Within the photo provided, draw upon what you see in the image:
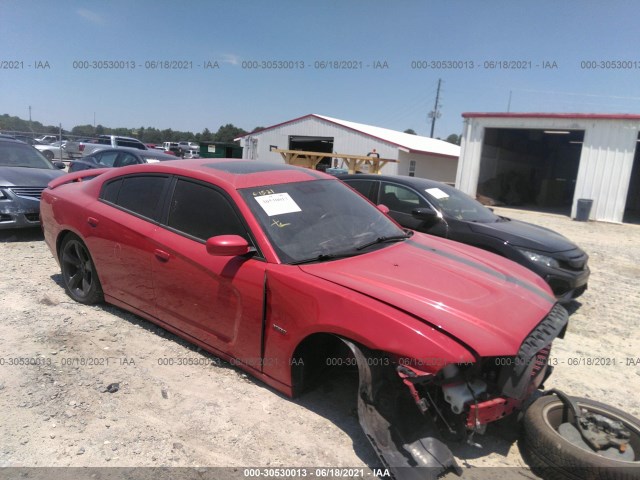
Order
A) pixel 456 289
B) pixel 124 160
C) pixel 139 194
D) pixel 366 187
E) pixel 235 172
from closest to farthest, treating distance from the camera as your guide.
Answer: pixel 456 289, pixel 235 172, pixel 139 194, pixel 366 187, pixel 124 160

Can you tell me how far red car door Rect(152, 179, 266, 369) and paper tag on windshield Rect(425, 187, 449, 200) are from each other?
3.49 metres

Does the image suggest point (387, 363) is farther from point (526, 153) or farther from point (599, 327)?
point (526, 153)

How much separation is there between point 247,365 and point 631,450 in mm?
2350

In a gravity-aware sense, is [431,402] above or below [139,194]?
below

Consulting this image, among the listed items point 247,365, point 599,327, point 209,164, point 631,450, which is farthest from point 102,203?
point 599,327

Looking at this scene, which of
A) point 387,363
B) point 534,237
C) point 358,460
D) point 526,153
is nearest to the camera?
point 387,363

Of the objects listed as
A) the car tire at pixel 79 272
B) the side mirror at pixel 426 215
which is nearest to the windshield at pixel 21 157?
the car tire at pixel 79 272

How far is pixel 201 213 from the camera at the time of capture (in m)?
3.40

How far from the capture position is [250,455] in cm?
254

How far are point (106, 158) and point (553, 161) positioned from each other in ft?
89.1

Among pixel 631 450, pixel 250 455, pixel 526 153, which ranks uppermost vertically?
pixel 526 153

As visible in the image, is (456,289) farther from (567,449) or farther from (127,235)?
(127,235)

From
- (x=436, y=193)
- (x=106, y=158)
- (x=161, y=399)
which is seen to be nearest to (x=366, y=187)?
(x=436, y=193)

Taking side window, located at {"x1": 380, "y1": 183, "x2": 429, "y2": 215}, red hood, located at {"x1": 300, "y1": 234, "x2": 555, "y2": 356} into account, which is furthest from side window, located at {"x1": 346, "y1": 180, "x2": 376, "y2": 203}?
red hood, located at {"x1": 300, "y1": 234, "x2": 555, "y2": 356}
